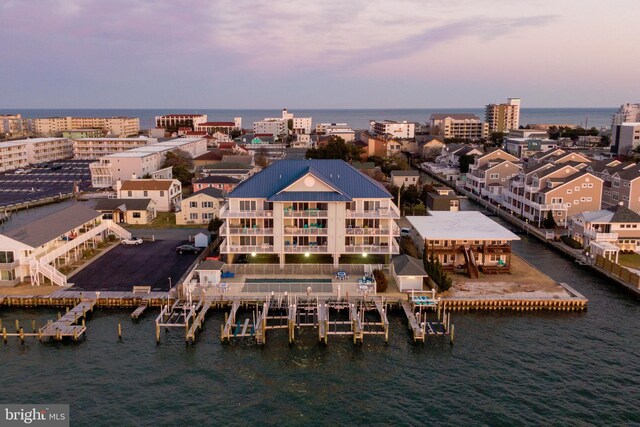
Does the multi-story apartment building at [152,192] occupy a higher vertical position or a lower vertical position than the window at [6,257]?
higher

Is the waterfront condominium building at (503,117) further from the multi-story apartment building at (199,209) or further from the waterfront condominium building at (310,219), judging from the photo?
the waterfront condominium building at (310,219)

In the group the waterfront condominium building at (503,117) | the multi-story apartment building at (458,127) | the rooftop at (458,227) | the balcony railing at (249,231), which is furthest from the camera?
the waterfront condominium building at (503,117)

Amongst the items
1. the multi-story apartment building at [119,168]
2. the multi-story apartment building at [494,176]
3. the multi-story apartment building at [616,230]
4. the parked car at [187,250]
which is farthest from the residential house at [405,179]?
the parked car at [187,250]

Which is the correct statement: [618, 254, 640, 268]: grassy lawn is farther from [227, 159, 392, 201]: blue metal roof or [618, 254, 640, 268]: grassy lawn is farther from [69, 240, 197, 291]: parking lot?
[69, 240, 197, 291]: parking lot

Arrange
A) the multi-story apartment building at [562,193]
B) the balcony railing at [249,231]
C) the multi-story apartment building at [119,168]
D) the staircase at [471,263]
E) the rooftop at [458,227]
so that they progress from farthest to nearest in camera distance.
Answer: the multi-story apartment building at [119,168], the multi-story apartment building at [562,193], the rooftop at [458,227], the balcony railing at [249,231], the staircase at [471,263]

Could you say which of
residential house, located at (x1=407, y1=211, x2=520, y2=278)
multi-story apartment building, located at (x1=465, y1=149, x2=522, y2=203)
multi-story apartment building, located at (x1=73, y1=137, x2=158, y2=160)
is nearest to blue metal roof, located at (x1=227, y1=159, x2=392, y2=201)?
residential house, located at (x1=407, y1=211, x2=520, y2=278)

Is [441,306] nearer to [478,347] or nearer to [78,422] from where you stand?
[478,347]

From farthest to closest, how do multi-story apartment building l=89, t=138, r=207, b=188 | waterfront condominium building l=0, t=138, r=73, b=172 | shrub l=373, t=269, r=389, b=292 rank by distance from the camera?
waterfront condominium building l=0, t=138, r=73, b=172
multi-story apartment building l=89, t=138, r=207, b=188
shrub l=373, t=269, r=389, b=292

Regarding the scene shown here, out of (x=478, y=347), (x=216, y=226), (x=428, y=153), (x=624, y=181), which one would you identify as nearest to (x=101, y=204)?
(x=216, y=226)
